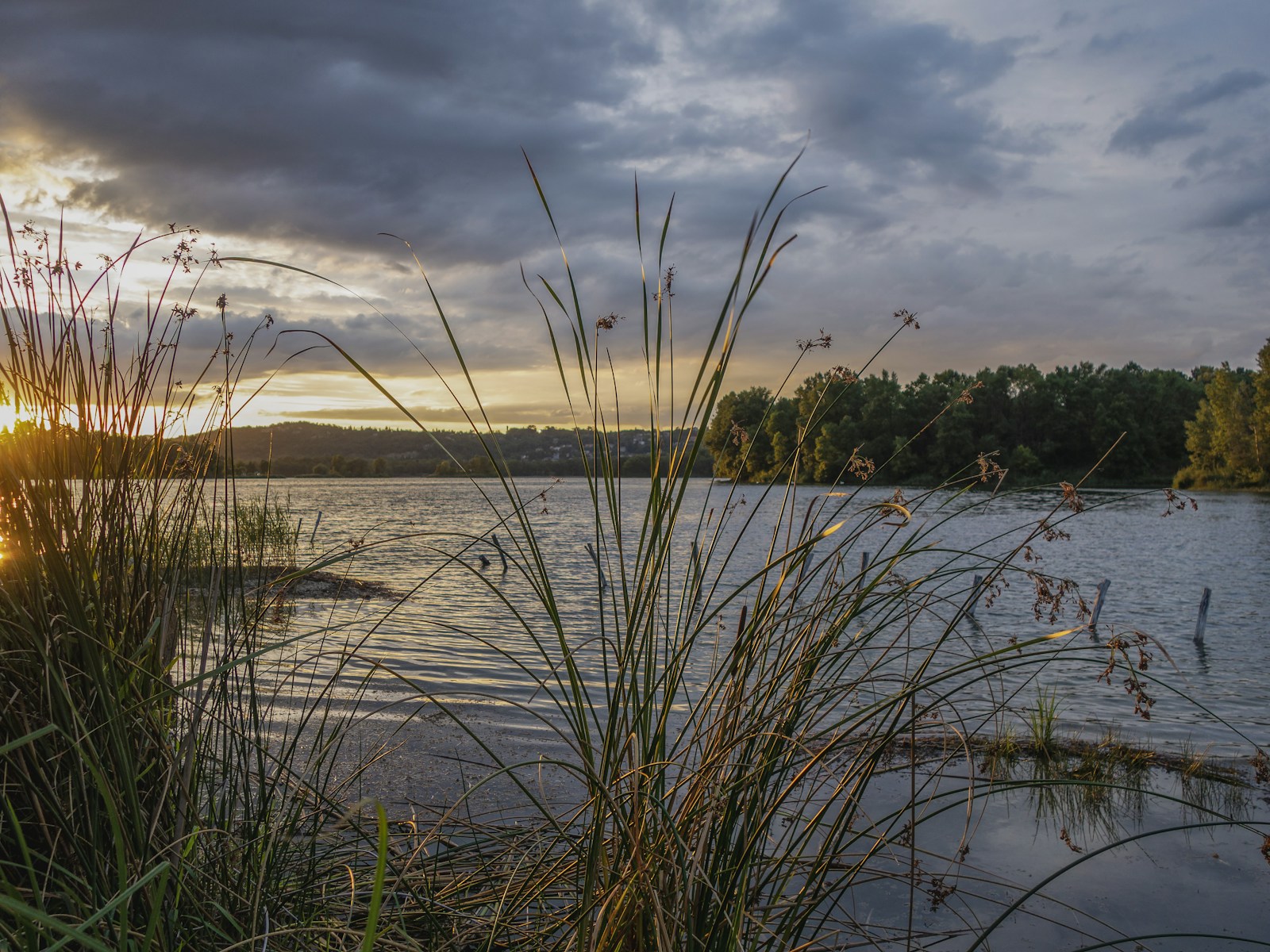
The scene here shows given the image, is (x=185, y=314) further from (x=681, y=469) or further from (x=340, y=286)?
(x=681, y=469)

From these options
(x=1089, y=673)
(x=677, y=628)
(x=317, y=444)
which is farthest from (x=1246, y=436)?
(x=317, y=444)

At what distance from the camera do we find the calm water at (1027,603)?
5.52 m

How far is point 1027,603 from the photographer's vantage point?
17.0 meters

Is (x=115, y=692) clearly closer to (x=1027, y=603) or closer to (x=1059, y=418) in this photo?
(x=1027, y=603)

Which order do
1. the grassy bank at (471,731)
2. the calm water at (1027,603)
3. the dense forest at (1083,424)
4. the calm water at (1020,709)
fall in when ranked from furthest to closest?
the dense forest at (1083,424) < the calm water at (1027,603) < the calm water at (1020,709) < the grassy bank at (471,731)

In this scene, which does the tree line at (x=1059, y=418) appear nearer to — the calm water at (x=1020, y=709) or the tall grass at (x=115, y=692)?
the calm water at (x=1020, y=709)

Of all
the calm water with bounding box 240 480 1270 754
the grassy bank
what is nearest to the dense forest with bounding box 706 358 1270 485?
the calm water with bounding box 240 480 1270 754

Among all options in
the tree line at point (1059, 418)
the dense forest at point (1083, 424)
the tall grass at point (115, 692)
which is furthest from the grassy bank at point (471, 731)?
the tree line at point (1059, 418)

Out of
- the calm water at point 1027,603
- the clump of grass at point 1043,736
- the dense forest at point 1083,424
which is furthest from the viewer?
the dense forest at point 1083,424

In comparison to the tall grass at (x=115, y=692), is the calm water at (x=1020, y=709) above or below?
below

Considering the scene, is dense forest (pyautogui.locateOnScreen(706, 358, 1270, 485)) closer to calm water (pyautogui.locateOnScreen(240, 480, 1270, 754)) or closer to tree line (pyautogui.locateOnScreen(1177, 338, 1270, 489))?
tree line (pyautogui.locateOnScreen(1177, 338, 1270, 489))

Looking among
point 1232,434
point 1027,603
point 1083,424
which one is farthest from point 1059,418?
point 1027,603

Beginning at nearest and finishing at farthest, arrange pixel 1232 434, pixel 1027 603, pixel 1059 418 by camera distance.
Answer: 1. pixel 1027 603
2. pixel 1232 434
3. pixel 1059 418

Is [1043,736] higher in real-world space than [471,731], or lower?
lower
